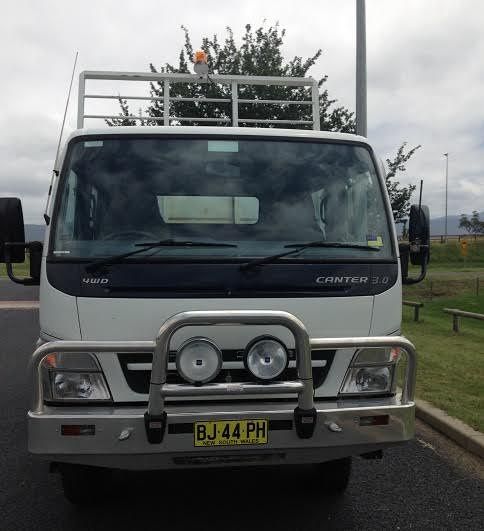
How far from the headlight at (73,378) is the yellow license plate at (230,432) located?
50cm

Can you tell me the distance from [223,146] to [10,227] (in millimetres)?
1302

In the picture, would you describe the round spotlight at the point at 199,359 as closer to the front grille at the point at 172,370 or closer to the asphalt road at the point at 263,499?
the front grille at the point at 172,370

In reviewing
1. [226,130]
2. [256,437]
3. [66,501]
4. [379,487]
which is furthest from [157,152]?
[379,487]

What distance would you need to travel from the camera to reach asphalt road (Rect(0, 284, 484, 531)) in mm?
3348

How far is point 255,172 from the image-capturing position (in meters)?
3.45

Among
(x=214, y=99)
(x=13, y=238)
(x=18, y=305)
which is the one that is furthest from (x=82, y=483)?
(x=18, y=305)

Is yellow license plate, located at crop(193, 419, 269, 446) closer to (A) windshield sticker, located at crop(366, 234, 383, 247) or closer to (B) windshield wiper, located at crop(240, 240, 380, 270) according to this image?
(B) windshield wiper, located at crop(240, 240, 380, 270)

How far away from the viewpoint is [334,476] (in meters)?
3.68

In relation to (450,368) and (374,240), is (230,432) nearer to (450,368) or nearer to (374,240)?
(374,240)

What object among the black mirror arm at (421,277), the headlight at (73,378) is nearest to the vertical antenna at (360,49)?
the black mirror arm at (421,277)

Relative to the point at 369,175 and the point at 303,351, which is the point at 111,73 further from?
the point at 303,351

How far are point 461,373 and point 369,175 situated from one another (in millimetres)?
4395

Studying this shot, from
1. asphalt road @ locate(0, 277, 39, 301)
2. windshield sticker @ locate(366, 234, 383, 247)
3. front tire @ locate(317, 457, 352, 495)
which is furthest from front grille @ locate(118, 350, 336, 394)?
asphalt road @ locate(0, 277, 39, 301)

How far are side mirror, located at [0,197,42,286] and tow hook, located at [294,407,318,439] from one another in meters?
1.70
